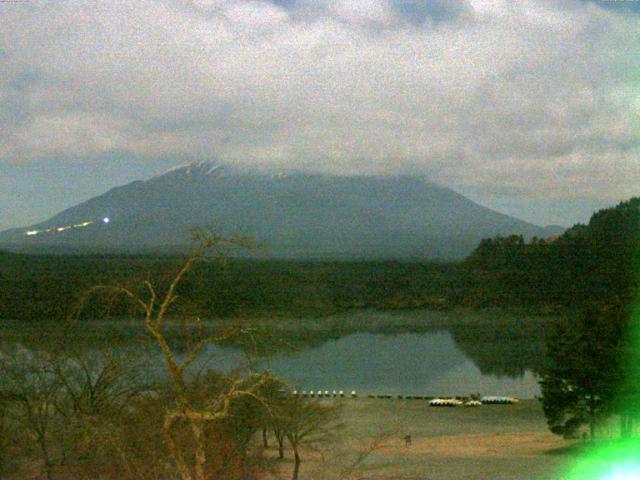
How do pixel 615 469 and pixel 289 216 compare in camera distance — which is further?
pixel 289 216

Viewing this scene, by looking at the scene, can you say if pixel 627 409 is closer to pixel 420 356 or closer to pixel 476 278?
pixel 420 356

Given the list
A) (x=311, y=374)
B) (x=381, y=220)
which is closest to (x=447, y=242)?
(x=381, y=220)

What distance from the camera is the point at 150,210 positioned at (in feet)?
102

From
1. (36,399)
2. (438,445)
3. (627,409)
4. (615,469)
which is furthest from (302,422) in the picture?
(627,409)

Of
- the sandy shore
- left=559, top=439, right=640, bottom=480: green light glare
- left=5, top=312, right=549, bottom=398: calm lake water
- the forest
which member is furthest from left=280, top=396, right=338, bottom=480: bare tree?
the forest

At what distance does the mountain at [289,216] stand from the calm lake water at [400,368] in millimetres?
3802

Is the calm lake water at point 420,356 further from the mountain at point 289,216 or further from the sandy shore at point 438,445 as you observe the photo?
the mountain at point 289,216

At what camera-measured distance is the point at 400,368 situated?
68.5 feet

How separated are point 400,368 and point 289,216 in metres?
26.8

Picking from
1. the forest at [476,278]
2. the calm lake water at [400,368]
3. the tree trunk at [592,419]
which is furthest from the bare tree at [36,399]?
the calm lake water at [400,368]

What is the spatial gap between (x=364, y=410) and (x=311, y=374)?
7.62 feet

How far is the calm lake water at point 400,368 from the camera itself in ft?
59.4

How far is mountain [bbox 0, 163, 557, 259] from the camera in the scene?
734 inches

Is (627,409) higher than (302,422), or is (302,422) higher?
(302,422)
